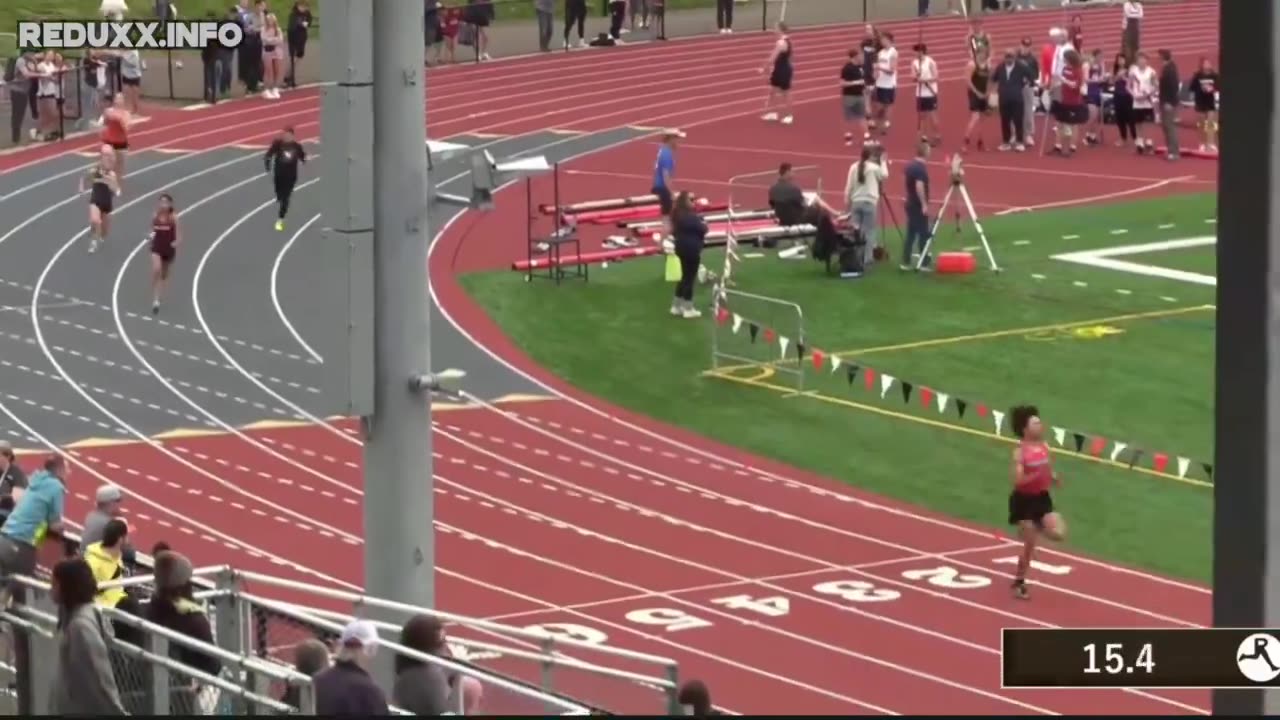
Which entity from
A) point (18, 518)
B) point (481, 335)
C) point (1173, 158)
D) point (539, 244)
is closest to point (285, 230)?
point (539, 244)

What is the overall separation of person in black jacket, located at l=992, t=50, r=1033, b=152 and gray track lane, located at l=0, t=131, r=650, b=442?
8.69 m

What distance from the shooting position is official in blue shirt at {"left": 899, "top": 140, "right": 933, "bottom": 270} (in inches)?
1283

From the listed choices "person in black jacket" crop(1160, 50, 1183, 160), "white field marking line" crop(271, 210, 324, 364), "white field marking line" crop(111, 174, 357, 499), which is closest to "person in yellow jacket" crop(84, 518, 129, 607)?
"white field marking line" crop(111, 174, 357, 499)

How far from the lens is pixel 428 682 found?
1099 centimetres

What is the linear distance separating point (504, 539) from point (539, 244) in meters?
13.3

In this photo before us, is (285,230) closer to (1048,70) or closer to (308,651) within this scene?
(1048,70)

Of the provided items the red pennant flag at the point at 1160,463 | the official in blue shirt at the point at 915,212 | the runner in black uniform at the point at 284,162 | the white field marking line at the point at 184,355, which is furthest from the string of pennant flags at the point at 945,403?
the runner in black uniform at the point at 284,162

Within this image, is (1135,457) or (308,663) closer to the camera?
(308,663)

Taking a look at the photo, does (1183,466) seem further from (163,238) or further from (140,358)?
(163,238)

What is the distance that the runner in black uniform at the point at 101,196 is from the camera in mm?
35000

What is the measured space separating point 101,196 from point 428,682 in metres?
25.1

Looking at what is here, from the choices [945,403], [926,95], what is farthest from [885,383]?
[926,95]

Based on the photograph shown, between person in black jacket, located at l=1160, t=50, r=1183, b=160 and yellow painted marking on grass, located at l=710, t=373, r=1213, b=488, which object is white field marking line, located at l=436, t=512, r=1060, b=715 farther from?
person in black jacket, located at l=1160, t=50, r=1183, b=160

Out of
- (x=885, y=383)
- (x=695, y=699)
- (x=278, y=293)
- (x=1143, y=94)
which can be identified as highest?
(x=1143, y=94)
